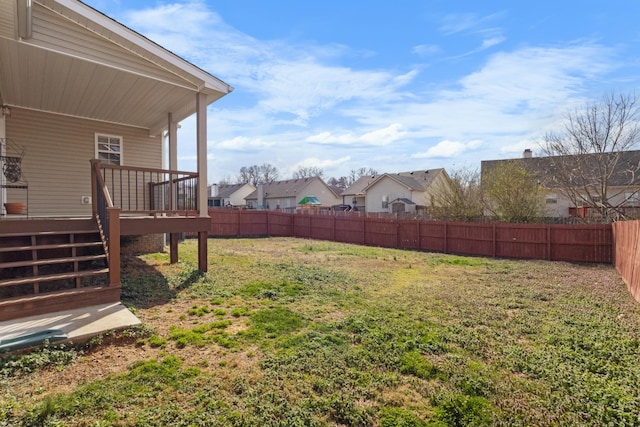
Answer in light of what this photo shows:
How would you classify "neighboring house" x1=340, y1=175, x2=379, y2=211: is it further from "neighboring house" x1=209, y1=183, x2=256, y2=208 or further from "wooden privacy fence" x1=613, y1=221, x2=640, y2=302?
"wooden privacy fence" x1=613, y1=221, x2=640, y2=302

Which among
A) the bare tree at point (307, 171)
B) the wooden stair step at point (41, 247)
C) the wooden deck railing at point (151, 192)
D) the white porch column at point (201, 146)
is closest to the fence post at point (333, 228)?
the wooden deck railing at point (151, 192)

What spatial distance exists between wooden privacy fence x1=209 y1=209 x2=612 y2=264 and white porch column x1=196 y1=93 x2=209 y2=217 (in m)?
10.1

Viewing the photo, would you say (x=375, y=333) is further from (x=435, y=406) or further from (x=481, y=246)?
(x=481, y=246)

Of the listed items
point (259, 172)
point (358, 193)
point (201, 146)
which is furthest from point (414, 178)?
point (259, 172)

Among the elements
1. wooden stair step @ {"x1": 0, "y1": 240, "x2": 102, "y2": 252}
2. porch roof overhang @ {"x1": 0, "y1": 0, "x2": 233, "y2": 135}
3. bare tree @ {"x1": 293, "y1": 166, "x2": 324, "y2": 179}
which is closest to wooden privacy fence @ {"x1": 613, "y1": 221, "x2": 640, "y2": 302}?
porch roof overhang @ {"x1": 0, "y1": 0, "x2": 233, "y2": 135}

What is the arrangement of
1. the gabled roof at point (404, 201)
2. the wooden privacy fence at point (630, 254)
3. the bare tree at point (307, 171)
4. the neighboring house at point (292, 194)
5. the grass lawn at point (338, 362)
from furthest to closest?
the bare tree at point (307, 171) < the neighboring house at point (292, 194) < the gabled roof at point (404, 201) < the wooden privacy fence at point (630, 254) < the grass lawn at point (338, 362)

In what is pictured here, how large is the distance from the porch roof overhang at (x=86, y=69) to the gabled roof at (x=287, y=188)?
1300 inches

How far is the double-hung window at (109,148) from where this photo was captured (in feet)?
29.3

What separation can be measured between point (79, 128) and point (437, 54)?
1097 centimetres

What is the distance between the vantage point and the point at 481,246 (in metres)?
13.0

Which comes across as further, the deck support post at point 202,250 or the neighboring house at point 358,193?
the neighboring house at point 358,193

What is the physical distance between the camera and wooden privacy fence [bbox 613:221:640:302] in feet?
20.6

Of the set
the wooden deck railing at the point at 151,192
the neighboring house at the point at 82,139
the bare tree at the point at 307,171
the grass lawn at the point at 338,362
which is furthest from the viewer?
the bare tree at the point at 307,171

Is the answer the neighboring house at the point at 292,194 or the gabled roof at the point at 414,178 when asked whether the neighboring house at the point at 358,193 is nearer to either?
the gabled roof at the point at 414,178
